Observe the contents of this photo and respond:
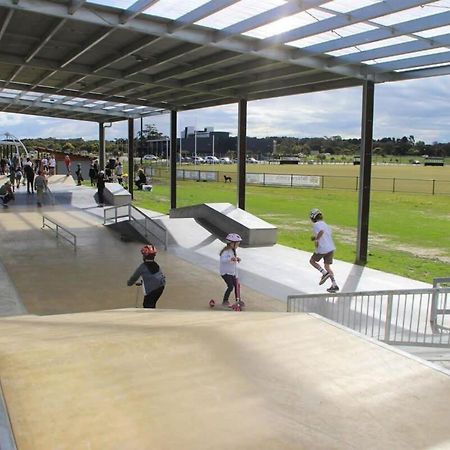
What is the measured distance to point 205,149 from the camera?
136500 mm

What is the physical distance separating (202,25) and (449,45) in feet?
16.8

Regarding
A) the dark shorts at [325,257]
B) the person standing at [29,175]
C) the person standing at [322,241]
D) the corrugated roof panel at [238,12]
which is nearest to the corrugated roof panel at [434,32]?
the corrugated roof panel at [238,12]

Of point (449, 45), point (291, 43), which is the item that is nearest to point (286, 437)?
point (449, 45)

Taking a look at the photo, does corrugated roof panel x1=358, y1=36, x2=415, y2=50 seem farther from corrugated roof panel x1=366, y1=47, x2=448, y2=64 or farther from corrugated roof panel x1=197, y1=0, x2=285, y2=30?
corrugated roof panel x1=197, y1=0, x2=285, y2=30

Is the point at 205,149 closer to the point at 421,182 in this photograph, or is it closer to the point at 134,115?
the point at 421,182

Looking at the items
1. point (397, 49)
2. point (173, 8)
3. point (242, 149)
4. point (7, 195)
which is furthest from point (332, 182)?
point (173, 8)

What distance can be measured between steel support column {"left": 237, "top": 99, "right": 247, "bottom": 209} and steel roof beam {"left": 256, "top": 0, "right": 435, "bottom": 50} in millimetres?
7059

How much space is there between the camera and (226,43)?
473 inches

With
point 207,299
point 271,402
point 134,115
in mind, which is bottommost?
point 207,299

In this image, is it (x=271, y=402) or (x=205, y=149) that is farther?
(x=205, y=149)

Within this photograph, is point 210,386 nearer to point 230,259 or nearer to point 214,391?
point 214,391

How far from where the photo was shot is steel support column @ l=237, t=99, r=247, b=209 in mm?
18953

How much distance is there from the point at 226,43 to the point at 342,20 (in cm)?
324

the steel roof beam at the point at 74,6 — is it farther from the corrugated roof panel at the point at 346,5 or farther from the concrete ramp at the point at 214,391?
the concrete ramp at the point at 214,391
